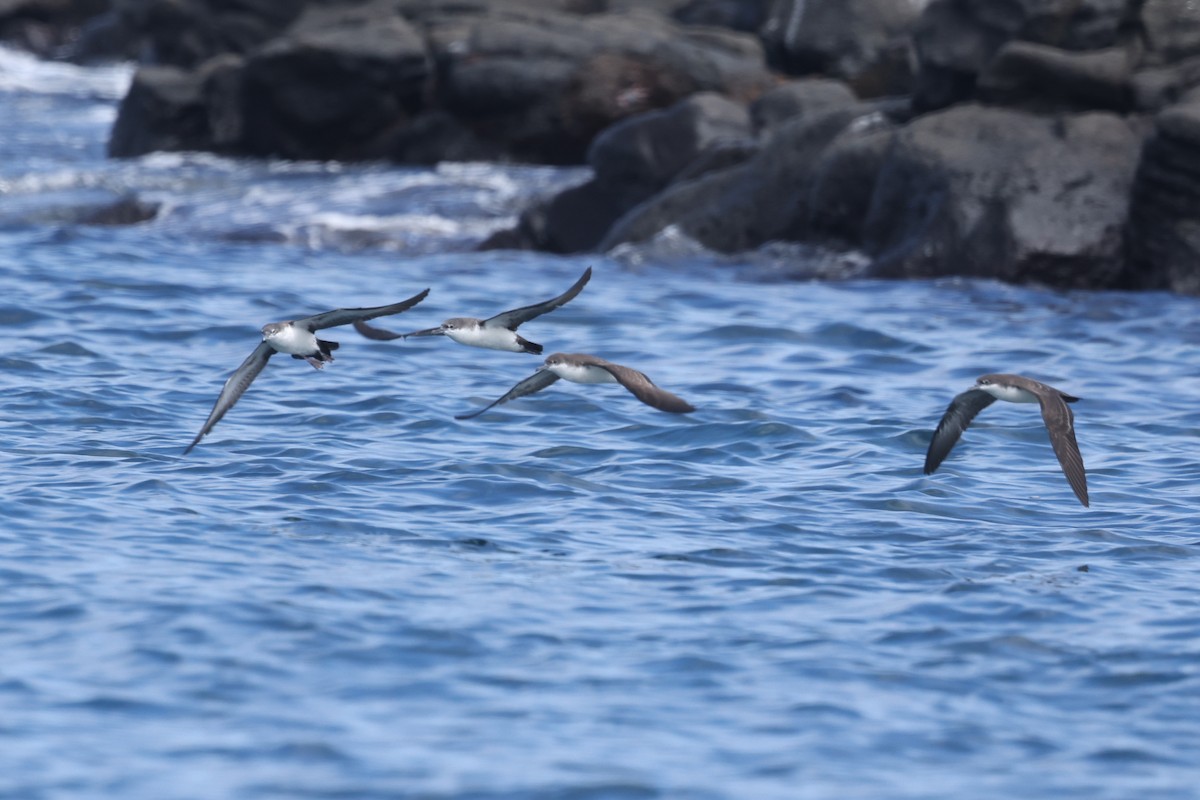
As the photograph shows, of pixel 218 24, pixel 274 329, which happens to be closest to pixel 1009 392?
pixel 274 329

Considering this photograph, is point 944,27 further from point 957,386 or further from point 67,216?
point 67,216

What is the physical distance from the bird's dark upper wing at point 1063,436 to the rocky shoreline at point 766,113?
8.42 m

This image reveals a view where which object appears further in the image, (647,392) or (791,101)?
(791,101)

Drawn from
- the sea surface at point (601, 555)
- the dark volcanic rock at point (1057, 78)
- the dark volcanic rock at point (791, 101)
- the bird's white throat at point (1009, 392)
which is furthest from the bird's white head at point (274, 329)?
the dark volcanic rock at point (791, 101)

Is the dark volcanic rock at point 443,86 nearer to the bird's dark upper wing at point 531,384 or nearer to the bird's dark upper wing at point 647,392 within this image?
the bird's dark upper wing at point 531,384

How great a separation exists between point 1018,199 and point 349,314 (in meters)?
10.7

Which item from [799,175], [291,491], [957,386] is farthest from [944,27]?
[291,491]

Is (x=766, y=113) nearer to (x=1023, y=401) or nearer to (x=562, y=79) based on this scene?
(x=562, y=79)

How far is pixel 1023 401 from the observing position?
948cm

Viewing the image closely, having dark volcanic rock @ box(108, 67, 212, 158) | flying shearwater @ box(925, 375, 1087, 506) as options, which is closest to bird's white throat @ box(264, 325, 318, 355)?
flying shearwater @ box(925, 375, 1087, 506)

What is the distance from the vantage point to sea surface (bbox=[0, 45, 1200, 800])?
21.3 feet

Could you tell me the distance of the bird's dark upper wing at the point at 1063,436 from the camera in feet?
28.6

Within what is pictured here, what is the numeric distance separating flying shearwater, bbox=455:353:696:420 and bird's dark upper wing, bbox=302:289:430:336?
0.90 meters

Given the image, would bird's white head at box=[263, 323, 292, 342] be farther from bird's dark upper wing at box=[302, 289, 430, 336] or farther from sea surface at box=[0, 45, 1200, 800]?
sea surface at box=[0, 45, 1200, 800]
